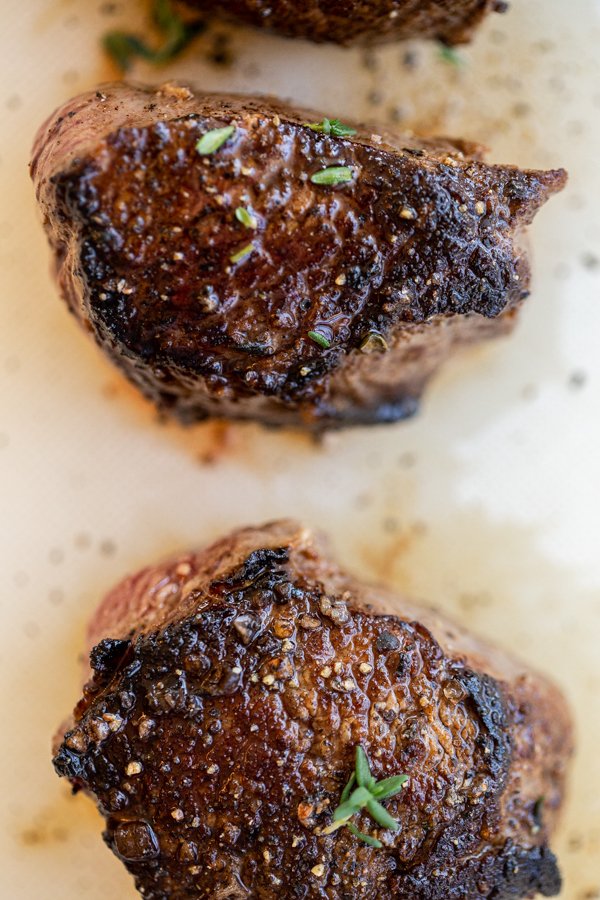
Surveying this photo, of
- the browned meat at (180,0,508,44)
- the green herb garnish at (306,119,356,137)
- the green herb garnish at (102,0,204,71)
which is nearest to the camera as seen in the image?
the green herb garnish at (306,119,356,137)

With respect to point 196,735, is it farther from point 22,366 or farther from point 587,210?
point 587,210

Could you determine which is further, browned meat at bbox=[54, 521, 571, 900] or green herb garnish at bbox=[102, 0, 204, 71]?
green herb garnish at bbox=[102, 0, 204, 71]

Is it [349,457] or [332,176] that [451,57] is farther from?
[349,457]

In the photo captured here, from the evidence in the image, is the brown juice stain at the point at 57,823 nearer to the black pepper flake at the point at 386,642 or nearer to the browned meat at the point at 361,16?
the black pepper flake at the point at 386,642

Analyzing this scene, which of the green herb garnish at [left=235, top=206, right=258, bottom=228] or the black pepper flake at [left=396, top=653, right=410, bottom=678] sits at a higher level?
the green herb garnish at [left=235, top=206, right=258, bottom=228]

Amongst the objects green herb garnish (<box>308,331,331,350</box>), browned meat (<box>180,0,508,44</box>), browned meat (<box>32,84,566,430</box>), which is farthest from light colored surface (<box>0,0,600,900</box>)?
green herb garnish (<box>308,331,331,350</box>)

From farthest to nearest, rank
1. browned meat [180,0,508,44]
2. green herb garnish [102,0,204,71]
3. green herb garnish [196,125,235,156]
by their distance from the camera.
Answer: green herb garnish [102,0,204,71], browned meat [180,0,508,44], green herb garnish [196,125,235,156]

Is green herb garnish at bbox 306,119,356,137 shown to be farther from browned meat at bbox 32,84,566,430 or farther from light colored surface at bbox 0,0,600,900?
light colored surface at bbox 0,0,600,900

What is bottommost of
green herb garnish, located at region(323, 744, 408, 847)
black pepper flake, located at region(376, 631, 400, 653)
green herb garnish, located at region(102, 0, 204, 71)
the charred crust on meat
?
green herb garnish, located at region(323, 744, 408, 847)

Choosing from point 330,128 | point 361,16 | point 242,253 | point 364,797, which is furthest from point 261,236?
point 364,797
